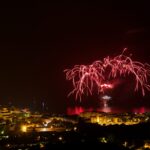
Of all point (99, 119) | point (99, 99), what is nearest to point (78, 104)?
point (99, 99)

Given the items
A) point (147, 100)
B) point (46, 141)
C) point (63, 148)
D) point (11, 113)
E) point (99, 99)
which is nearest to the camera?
point (63, 148)

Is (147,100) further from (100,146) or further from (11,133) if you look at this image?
(100,146)

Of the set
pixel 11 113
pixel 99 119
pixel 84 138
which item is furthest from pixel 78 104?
pixel 84 138

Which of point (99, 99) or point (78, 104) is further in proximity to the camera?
point (99, 99)

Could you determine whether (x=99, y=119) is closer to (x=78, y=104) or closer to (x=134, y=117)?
(x=134, y=117)

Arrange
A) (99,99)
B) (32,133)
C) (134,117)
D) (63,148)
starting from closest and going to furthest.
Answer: (63,148) → (32,133) → (134,117) → (99,99)

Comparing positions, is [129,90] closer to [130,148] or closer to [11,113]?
[11,113]

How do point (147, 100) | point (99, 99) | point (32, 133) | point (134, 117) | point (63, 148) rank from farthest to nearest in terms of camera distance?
point (99, 99)
point (147, 100)
point (134, 117)
point (32, 133)
point (63, 148)

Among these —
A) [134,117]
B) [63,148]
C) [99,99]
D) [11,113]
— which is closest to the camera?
[63,148]

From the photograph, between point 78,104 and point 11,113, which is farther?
point 78,104
